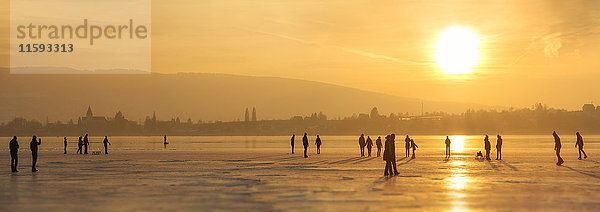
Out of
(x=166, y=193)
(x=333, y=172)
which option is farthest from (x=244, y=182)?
(x=333, y=172)

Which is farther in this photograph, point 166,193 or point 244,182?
point 244,182

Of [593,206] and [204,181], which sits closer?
[593,206]

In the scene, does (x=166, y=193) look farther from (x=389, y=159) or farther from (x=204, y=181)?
(x=389, y=159)

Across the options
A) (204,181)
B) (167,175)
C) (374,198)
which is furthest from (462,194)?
(167,175)

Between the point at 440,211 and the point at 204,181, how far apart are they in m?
11.1

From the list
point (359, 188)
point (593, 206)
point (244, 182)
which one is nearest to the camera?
point (593, 206)

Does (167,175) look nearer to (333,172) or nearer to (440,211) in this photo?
(333,172)

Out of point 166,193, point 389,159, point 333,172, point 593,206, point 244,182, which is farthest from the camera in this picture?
point 333,172

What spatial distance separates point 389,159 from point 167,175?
9.29 meters

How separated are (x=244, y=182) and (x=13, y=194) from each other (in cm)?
760

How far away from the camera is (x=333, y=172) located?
28.5 meters

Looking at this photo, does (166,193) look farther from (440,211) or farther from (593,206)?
(593,206)

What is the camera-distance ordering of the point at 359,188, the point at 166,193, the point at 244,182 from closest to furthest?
the point at 166,193, the point at 359,188, the point at 244,182

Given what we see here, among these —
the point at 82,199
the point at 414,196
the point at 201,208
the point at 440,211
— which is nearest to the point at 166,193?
the point at 82,199
